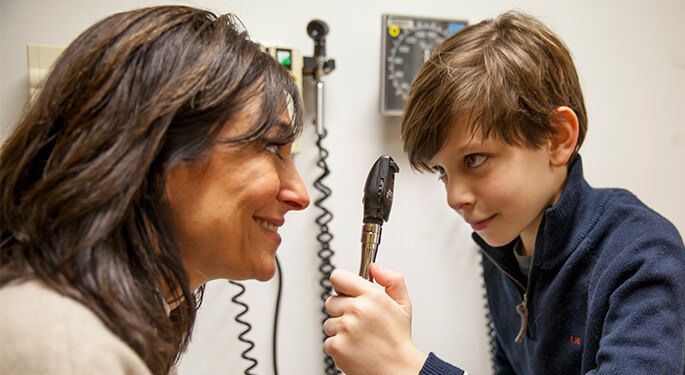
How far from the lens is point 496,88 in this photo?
91 centimetres

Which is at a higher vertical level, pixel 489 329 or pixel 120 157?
pixel 120 157

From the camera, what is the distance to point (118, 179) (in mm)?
561

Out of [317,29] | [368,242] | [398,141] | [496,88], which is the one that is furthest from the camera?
[398,141]

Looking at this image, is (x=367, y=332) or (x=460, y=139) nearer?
(x=367, y=332)

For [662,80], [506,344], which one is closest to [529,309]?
[506,344]

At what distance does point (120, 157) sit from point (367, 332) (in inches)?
15.6

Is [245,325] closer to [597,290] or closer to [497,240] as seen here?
[497,240]

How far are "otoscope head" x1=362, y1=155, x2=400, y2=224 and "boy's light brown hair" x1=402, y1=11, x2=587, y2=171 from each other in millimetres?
188

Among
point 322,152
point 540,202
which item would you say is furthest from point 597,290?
point 322,152

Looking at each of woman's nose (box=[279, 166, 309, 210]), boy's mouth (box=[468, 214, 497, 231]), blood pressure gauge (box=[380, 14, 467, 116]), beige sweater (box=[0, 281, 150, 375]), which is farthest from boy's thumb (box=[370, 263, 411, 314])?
blood pressure gauge (box=[380, 14, 467, 116])

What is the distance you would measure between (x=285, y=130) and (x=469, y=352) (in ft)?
2.98

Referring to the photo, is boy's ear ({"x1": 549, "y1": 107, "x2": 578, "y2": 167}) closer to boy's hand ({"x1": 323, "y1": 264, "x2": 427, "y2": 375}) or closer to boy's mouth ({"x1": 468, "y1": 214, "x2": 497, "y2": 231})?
boy's mouth ({"x1": 468, "y1": 214, "x2": 497, "y2": 231})

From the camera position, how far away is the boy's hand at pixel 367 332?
73cm

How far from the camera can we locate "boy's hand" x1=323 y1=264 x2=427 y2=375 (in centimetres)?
73
